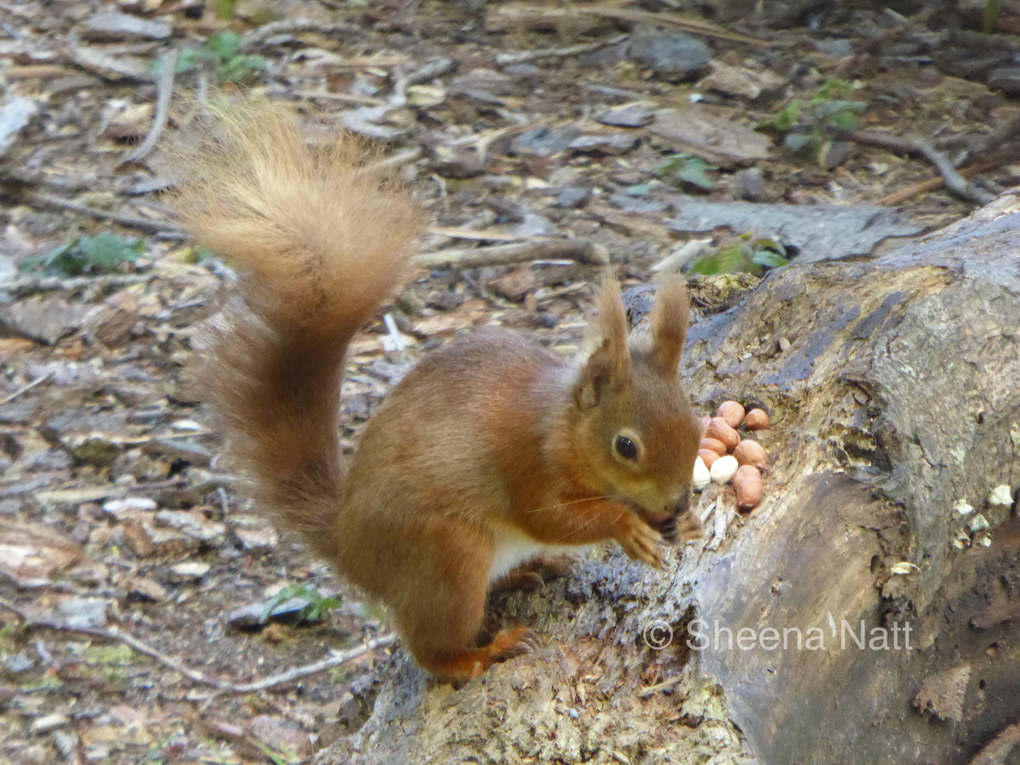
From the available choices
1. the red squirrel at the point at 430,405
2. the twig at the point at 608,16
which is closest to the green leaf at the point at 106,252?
the red squirrel at the point at 430,405

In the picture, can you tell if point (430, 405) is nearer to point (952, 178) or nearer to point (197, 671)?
point (197, 671)

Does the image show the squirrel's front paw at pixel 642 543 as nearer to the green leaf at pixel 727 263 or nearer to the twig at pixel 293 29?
the green leaf at pixel 727 263

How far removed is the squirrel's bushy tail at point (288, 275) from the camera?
201 centimetres

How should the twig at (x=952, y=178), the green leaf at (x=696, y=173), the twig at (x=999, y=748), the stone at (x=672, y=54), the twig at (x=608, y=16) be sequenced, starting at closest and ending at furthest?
the twig at (x=999, y=748) → the twig at (x=952, y=178) → the green leaf at (x=696, y=173) → the stone at (x=672, y=54) → the twig at (x=608, y=16)

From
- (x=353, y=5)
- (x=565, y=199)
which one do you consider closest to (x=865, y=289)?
(x=565, y=199)

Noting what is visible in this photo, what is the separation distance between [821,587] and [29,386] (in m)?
2.52

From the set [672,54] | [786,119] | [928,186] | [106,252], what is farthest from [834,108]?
[106,252]

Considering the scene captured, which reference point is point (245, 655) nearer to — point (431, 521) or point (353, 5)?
point (431, 521)

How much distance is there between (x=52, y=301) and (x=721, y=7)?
11.0ft

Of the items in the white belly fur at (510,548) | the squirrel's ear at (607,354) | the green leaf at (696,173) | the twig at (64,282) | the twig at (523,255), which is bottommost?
the twig at (64,282)

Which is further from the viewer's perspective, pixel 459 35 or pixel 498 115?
pixel 459 35

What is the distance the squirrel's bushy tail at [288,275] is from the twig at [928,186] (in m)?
2.39

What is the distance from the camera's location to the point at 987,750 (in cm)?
200

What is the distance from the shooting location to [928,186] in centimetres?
417
